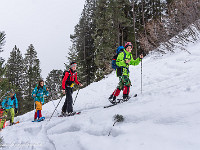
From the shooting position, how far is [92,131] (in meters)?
3.62

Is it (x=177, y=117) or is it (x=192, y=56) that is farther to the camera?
(x=192, y=56)

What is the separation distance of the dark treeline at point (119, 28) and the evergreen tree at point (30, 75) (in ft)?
28.9

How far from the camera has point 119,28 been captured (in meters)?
24.1

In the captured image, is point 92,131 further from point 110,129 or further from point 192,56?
point 192,56

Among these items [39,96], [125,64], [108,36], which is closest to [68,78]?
[39,96]

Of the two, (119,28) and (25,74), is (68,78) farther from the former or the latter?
(25,74)

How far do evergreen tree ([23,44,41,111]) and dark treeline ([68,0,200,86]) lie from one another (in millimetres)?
8824

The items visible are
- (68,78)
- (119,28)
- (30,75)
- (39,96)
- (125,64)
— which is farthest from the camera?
(30,75)

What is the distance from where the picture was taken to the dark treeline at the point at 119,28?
37.9 feet

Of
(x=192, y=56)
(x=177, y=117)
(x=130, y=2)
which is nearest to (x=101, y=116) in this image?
(x=177, y=117)

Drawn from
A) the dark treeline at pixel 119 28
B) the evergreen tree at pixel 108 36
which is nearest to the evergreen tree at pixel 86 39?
the dark treeline at pixel 119 28

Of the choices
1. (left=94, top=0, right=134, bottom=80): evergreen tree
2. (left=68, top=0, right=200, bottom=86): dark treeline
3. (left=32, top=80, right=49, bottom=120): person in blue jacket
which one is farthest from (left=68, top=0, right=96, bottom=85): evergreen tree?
(left=32, top=80, right=49, bottom=120): person in blue jacket

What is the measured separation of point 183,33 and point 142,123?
9.01m

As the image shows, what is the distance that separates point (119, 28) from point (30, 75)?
18759 millimetres
